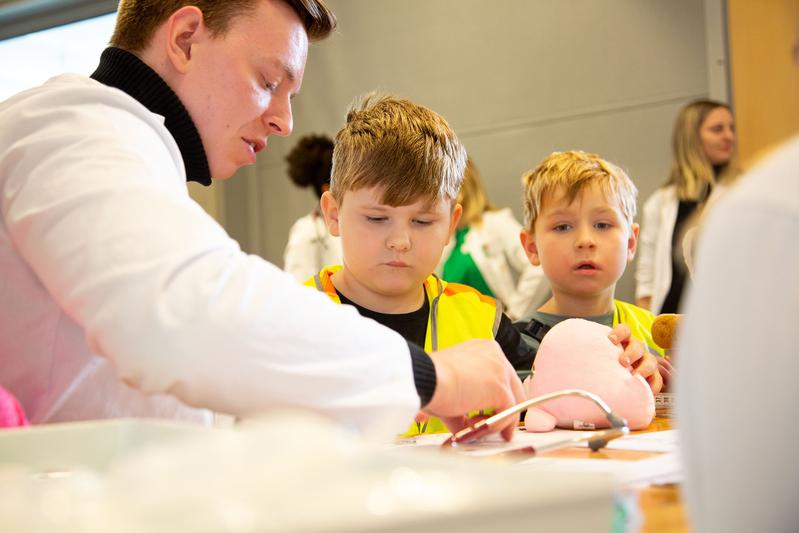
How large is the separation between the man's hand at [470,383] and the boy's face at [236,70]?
536 millimetres

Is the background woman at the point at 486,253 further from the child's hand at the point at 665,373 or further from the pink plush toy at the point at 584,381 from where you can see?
the pink plush toy at the point at 584,381

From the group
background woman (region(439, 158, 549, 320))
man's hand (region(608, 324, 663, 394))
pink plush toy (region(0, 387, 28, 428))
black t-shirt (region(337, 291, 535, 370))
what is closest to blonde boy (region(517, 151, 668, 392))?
black t-shirt (region(337, 291, 535, 370))

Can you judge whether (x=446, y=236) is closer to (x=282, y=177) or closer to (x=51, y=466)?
(x=51, y=466)

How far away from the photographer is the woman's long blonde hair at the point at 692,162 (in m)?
4.04

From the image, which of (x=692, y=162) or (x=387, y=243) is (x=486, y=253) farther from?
(x=387, y=243)

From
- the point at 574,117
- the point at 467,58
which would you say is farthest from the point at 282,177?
the point at 574,117

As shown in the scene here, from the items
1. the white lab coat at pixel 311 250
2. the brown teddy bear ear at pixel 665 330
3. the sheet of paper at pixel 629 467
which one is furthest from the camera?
the white lab coat at pixel 311 250

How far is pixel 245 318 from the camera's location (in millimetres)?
746

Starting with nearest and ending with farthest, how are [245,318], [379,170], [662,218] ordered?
1. [245,318]
2. [379,170]
3. [662,218]

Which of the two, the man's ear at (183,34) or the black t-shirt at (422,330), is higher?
the man's ear at (183,34)

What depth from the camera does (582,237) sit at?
195 centimetres

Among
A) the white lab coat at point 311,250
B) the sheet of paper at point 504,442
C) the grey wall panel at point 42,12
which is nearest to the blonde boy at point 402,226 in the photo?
the sheet of paper at point 504,442

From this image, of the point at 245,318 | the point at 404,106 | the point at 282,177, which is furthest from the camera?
the point at 282,177

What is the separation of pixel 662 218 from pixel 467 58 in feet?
6.12
